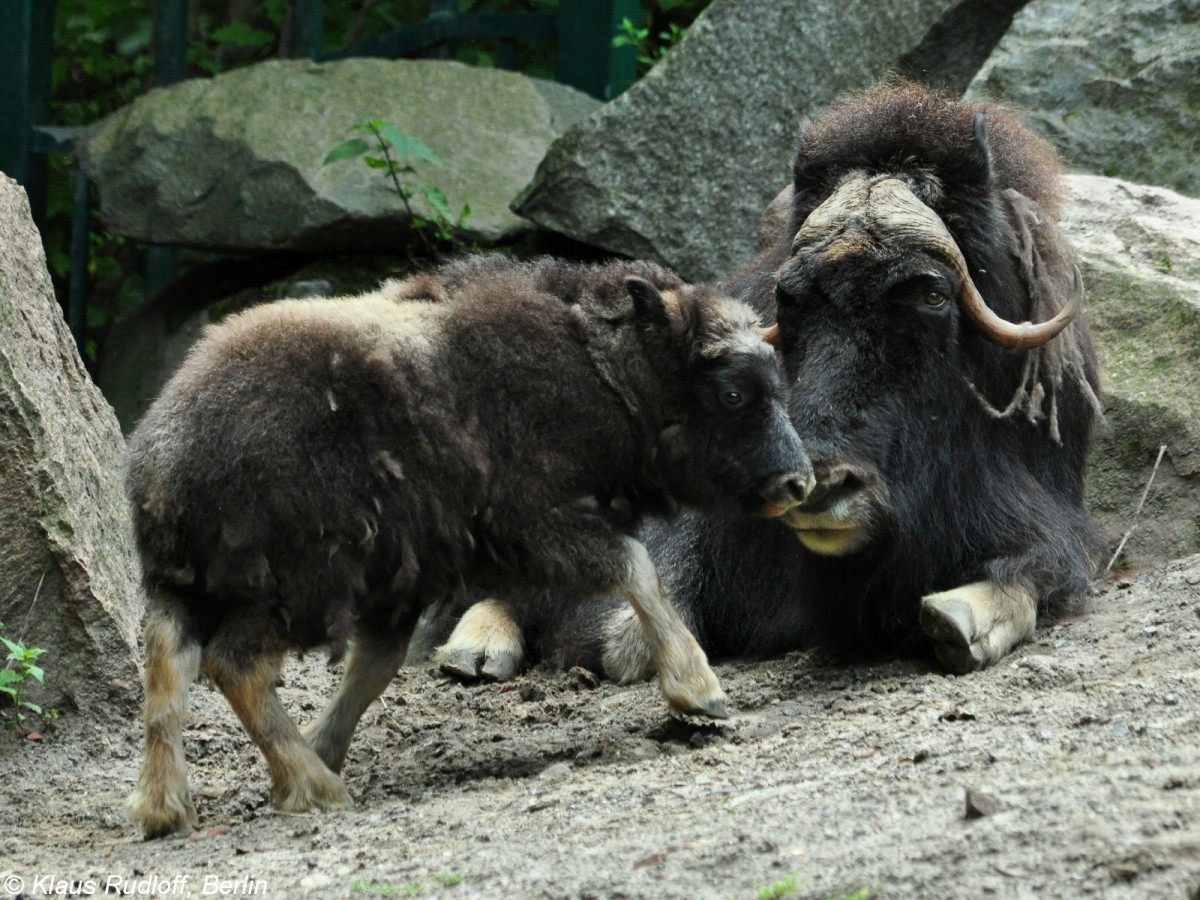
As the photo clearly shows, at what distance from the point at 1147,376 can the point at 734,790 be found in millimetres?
3295

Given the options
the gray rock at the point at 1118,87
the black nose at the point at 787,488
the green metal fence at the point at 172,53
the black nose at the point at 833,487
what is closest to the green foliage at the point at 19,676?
the black nose at the point at 787,488

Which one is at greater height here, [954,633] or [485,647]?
[954,633]

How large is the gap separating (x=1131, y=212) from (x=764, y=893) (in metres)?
4.69

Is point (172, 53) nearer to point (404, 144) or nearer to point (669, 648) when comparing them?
point (404, 144)

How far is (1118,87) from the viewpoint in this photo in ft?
24.2

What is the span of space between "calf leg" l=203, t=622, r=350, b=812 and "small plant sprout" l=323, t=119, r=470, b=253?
435cm

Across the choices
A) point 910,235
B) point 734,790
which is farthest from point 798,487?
point 734,790

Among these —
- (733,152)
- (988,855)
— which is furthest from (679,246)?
(988,855)

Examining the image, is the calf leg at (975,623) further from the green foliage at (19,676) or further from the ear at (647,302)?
the green foliage at (19,676)

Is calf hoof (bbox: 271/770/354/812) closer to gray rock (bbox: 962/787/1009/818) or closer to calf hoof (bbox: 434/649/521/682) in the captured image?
gray rock (bbox: 962/787/1009/818)

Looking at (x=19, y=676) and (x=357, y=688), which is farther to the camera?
(x=19, y=676)

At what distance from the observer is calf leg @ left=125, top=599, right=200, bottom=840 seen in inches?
139

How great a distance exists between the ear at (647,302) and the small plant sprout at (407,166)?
3784mm

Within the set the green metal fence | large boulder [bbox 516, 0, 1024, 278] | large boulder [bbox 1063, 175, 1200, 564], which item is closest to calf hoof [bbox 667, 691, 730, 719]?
large boulder [bbox 1063, 175, 1200, 564]
